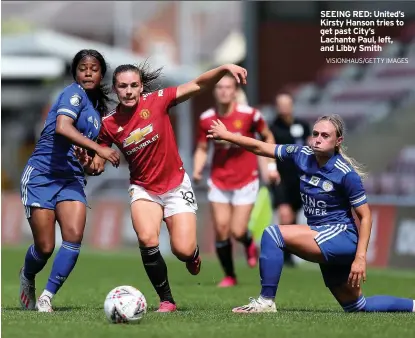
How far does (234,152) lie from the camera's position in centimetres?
1414

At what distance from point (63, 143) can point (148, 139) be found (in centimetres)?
74

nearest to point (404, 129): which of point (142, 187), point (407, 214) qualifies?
point (407, 214)

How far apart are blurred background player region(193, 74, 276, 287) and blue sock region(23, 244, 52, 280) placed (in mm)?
3753

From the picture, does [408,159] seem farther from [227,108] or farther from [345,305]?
[345,305]

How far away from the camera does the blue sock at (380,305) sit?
9938 mm

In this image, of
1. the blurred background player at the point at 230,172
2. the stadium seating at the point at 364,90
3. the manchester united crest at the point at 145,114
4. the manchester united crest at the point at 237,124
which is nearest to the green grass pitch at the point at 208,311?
the blurred background player at the point at 230,172

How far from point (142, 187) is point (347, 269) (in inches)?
76.1

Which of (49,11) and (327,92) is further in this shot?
(49,11)

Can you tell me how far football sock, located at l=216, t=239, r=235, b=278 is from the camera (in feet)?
45.4

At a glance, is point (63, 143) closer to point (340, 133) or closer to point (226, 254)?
point (340, 133)

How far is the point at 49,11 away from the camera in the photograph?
120 feet

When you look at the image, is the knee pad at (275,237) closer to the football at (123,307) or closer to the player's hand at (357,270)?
the player's hand at (357,270)

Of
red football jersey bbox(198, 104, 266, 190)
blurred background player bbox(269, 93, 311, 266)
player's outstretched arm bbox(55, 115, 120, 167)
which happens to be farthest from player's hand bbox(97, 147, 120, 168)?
blurred background player bbox(269, 93, 311, 266)

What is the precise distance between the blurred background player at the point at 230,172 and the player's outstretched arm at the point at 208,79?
336 centimetres
